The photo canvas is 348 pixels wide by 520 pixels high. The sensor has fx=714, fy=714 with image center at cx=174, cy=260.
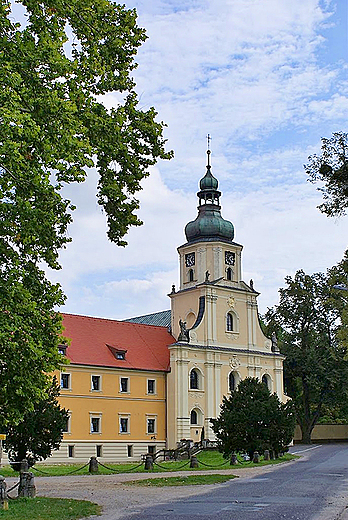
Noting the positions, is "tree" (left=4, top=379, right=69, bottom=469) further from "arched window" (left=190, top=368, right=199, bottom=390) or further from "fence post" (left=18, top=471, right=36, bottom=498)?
"arched window" (left=190, top=368, right=199, bottom=390)

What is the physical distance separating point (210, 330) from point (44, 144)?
136 ft

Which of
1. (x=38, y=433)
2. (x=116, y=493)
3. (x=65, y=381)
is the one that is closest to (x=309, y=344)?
(x=65, y=381)

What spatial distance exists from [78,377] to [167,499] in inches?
1165

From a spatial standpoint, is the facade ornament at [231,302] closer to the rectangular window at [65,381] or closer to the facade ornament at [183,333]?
the facade ornament at [183,333]

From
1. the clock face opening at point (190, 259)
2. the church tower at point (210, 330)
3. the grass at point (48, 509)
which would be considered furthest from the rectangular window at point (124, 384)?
Answer: the grass at point (48, 509)

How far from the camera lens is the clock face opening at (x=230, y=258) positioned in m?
58.0

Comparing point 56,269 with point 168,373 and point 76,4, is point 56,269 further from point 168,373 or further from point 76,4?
point 168,373

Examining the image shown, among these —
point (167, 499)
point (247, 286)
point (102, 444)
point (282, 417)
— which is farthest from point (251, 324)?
point (167, 499)

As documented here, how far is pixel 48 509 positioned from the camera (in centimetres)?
1597

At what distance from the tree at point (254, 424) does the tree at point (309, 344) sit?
2687 cm

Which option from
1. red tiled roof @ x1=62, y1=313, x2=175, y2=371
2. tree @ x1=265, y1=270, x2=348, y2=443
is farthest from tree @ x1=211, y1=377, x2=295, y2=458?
tree @ x1=265, y1=270, x2=348, y2=443

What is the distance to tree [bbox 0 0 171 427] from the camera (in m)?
14.4

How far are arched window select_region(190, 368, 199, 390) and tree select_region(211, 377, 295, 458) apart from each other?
652 inches

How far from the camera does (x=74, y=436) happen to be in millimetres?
46750
